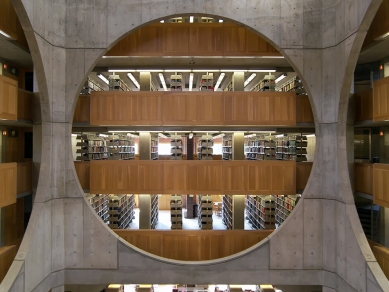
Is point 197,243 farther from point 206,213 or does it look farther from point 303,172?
point 303,172

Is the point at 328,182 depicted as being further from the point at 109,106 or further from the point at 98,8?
the point at 98,8

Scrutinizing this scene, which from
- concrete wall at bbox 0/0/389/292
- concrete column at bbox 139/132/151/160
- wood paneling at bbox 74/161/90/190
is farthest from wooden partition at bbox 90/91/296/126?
concrete column at bbox 139/132/151/160

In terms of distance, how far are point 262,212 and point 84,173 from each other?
6875 millimetres

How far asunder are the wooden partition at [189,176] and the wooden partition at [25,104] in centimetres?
215

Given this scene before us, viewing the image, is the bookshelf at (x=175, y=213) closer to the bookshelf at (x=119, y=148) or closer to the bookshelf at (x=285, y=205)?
the bookshelf at (x=119, y=148)

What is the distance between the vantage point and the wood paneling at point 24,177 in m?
7.05

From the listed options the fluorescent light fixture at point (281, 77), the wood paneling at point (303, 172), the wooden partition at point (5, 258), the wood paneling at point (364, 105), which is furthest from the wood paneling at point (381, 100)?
the wooden partition at point (5, 258)

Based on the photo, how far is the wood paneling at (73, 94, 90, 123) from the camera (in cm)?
820

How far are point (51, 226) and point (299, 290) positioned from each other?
760 centimetres

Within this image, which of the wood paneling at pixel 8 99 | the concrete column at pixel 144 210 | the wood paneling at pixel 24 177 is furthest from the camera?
the concrete column at pixel 144 210

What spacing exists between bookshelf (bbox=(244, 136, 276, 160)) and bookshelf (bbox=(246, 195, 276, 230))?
1.71 meters

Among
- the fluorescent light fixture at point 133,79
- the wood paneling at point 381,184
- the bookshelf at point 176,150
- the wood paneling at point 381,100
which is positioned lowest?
the wood paneling at point 381,184

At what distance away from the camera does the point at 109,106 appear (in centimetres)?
813

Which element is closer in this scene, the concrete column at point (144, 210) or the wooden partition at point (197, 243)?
the wooden partition at point (197, 243)
